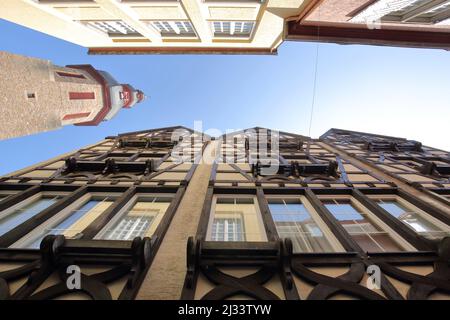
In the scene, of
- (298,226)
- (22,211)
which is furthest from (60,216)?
(298,226)

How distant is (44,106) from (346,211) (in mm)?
18768

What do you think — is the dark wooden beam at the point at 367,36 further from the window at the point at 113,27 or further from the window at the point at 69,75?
the window at the point at 69,75

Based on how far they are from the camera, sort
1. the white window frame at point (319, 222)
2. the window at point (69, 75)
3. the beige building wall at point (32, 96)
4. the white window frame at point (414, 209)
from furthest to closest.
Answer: the window at point (69, 75), the beige building wall at point (32, 96), the white window frame at point (414, 209), the white window frame at point (319, 222)

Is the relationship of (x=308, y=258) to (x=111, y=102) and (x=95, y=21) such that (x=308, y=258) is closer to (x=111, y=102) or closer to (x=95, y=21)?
(x=95, y=21)

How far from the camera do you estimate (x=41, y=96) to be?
15531 mm

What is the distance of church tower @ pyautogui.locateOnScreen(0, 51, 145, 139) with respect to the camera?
13.1 m

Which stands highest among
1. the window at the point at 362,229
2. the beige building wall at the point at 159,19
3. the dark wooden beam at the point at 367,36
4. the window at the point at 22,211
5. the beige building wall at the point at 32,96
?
the beige building wall at the point at 159,19

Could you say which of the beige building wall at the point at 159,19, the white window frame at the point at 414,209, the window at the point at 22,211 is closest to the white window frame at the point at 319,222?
the white window frame at the point at 414,209

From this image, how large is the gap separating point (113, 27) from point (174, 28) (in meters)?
3.84

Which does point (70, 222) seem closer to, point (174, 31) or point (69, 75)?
point (174, 31)

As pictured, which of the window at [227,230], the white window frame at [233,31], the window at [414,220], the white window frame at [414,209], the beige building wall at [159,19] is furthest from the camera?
the white window frame at [233,31]

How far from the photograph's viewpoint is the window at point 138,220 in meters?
5.74

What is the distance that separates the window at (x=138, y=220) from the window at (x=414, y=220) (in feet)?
21.7
